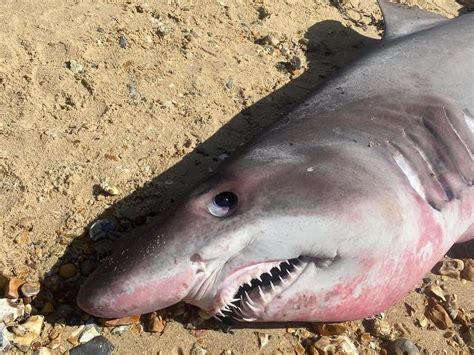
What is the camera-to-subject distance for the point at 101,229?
2.78 m

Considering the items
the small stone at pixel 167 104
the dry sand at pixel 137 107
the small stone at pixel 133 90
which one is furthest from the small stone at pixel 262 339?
the small stone at pixel 133 90

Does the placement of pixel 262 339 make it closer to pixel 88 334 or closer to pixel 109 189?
pixel 88 334

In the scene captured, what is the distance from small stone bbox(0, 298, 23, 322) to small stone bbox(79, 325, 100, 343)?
275mm

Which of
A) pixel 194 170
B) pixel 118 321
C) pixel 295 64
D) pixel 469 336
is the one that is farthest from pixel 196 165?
pixel 469 336

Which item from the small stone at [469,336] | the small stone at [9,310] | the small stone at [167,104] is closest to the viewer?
the small stone at [9,310]

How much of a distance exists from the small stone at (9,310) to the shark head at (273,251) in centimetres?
39

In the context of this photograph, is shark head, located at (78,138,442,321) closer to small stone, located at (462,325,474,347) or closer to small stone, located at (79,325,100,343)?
small stone, located at (79,325,100,343)

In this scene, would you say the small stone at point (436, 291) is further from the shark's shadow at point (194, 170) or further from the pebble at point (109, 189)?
the pebble at point (109, 189)

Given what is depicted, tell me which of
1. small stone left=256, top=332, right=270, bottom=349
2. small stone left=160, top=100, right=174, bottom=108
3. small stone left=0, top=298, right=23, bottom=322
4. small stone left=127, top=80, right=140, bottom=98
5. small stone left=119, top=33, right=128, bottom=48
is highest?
small stone left=119, top=33, right=128, bottom=48

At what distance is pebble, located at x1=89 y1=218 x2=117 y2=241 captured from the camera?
109 inches

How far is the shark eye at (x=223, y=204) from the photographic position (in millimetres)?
2232

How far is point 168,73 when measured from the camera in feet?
12.4

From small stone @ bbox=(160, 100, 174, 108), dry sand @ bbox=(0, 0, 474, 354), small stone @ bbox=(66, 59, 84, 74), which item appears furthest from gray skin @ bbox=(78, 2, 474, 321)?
small stone @ bbox=(66, 59, 84, 74)

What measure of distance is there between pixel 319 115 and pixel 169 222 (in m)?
0.98
